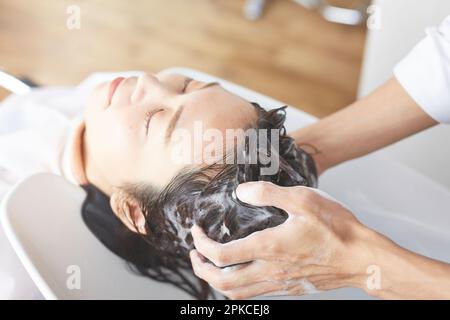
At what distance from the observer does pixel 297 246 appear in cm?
66

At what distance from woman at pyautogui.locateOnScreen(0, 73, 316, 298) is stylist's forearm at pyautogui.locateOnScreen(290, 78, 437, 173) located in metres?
0.10

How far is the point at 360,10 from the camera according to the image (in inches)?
72.3

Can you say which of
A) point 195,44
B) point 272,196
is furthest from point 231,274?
point 195,44

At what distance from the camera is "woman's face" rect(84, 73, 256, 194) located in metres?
0.73

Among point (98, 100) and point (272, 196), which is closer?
point (272, 196)

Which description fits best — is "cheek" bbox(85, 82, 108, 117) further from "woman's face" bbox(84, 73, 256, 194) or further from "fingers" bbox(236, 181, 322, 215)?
"fingers" bbox(236, 181, 322, 215)

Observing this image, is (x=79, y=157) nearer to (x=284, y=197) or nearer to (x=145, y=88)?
(x=145, y=88)

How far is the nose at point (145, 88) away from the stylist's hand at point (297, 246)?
0.67 ft

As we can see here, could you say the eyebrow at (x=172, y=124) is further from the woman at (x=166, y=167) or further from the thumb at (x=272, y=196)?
the thumb at (x=272, y=196)

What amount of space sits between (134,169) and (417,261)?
381 mm

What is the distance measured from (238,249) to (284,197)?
0.08 m

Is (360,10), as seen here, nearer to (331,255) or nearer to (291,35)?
(291,35)

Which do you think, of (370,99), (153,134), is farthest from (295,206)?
(370,99)

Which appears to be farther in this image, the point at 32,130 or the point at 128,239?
the point at 32,130
